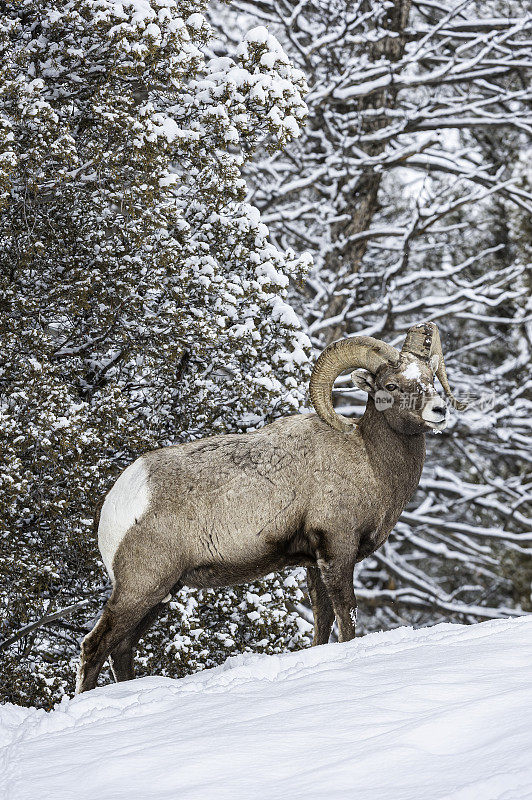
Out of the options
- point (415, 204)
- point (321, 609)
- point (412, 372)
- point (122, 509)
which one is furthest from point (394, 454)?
point (415, 204)

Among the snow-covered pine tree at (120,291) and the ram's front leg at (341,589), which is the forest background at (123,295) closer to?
the snow-covered pine tree at (120,291)

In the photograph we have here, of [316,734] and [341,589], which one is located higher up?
[316,734]

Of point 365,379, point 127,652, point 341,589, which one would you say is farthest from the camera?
point 365,379

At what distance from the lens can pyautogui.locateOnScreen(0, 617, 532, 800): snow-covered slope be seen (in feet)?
9.64

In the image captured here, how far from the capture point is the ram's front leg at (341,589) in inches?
228

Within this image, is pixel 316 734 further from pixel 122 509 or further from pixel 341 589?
pixel 122 509

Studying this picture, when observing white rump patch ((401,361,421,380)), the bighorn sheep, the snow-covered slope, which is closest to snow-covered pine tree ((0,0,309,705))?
the bighorn sheep

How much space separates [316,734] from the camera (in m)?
3.37

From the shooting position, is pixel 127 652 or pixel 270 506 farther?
pixel 127 652

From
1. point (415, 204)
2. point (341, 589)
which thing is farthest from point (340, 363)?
point (415, 204)

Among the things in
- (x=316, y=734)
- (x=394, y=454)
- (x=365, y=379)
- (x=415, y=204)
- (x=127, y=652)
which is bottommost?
(x=127, y=652)

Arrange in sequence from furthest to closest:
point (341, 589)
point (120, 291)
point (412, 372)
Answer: point (120, 291)
point (412, 372)
point (341, 589)

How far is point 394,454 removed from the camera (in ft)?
19.7

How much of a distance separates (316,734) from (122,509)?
2.74m
